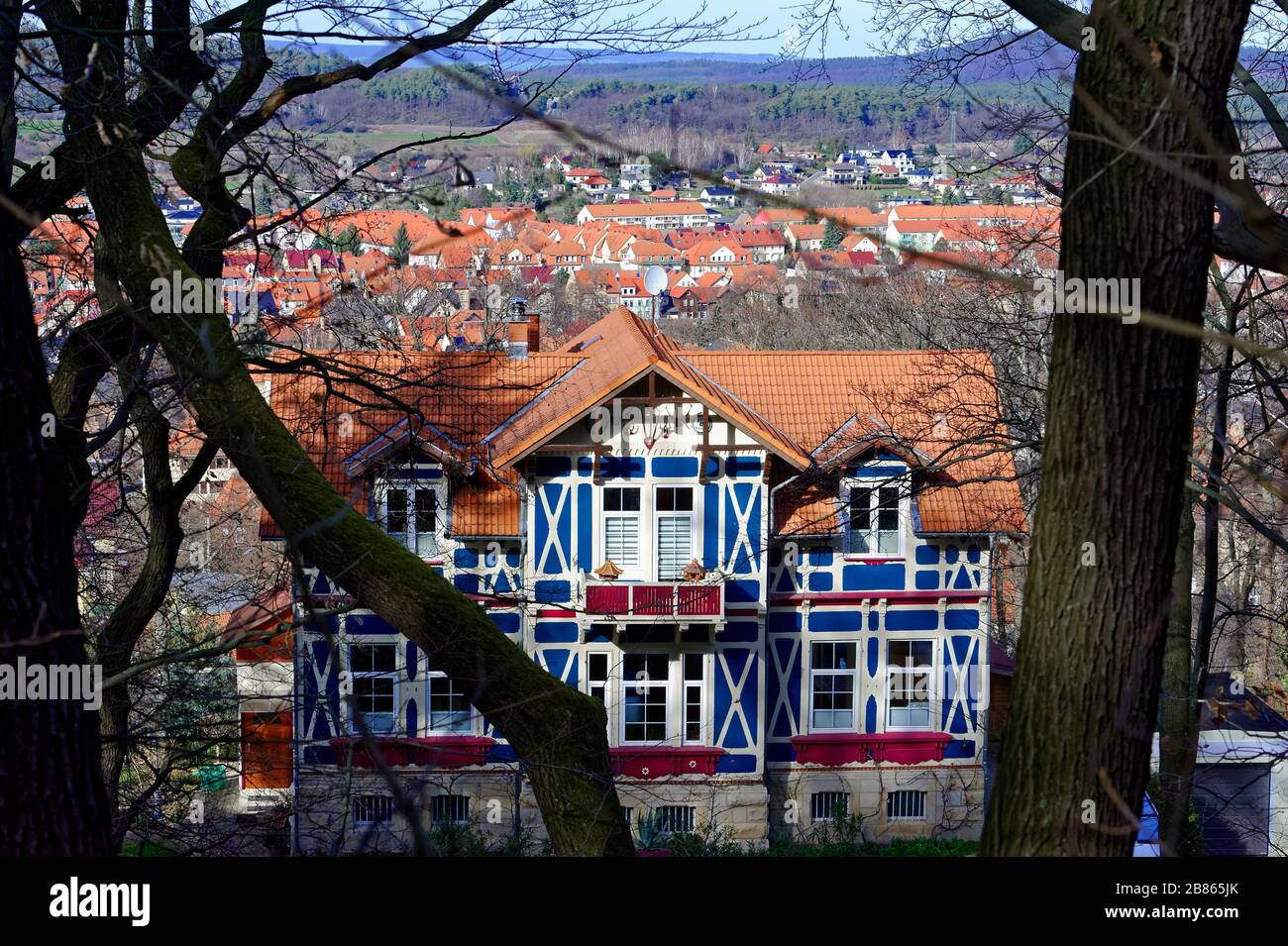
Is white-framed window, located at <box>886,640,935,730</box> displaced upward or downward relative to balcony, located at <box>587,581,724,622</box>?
downward

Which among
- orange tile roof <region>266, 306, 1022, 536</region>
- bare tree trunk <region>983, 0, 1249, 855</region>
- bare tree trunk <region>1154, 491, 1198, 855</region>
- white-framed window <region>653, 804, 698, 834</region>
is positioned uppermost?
orange tile roof <region>266, 306, 1022, 536</region>

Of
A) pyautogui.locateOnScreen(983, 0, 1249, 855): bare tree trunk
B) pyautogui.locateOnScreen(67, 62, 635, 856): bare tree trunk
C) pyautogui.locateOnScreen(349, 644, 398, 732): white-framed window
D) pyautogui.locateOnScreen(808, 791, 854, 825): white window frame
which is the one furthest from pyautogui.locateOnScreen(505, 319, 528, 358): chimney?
pyautogui.locateOnScreen(983, 0, 1249, 855): bare tree trunk

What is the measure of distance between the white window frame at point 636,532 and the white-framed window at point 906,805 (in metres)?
4.91

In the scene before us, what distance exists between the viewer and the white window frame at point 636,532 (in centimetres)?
1780

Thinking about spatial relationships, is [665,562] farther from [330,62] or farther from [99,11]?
[99,11]

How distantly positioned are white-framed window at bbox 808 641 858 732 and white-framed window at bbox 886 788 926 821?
1255 millimetres

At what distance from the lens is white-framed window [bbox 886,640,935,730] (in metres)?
18.7

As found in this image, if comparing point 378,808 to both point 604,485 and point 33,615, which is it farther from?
point 604,485

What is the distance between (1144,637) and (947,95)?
6078 mm

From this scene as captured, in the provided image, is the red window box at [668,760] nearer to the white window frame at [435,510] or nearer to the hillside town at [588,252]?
the white window frame at [435,510]

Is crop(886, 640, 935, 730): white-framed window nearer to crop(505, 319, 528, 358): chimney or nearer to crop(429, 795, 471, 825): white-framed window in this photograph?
crop(429, 795, 471, 825): white-framed window

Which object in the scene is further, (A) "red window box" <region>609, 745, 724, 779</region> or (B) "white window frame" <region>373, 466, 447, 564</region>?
(A) "red window box" <region>609, 745, 724, 779</region>

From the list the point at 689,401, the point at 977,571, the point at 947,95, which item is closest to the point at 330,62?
the point at 947,95

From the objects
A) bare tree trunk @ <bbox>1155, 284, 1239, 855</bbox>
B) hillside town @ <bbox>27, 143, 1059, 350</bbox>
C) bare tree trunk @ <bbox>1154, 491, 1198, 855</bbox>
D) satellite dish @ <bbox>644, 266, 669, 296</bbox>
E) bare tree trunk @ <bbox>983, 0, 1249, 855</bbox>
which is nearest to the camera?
bare tree trunk @ <bbox>983, 0, 1249, 855</bbox>
